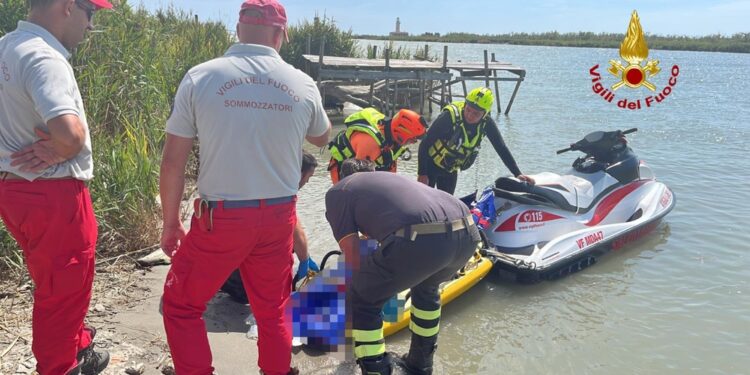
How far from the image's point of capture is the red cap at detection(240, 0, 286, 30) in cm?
237

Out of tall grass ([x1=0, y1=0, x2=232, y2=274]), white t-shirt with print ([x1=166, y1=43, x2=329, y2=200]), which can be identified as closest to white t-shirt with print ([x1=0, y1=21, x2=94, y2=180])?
white t-shirt with print ([x1=166, y1=43, x2=329, y2=200])

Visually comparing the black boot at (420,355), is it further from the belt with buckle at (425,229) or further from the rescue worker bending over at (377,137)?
the rescue worker bending over at (377,137)

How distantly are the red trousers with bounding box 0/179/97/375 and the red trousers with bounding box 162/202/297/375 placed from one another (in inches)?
14.9

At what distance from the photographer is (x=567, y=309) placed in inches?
A: 183

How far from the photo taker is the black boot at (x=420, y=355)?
323 cm

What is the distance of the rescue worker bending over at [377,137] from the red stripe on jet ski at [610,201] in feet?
7.52

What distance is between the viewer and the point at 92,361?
276 cm

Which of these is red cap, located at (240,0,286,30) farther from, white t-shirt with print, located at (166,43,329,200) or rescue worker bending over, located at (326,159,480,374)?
rescue worker bending over, located at (326,159,480,374)

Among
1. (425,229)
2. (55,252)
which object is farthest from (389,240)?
(55,252)

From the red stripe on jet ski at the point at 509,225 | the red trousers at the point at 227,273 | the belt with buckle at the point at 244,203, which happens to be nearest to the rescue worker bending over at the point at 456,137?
the red stripe on jet ski at the point at 509,225

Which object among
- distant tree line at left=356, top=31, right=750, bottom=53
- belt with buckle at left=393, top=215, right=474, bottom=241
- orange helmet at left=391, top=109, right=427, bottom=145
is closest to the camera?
belt with buckle at left=393, top=215, right=474, bottom=241

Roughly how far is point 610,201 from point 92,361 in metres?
5.00

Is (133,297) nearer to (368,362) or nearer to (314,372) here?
(314,372)

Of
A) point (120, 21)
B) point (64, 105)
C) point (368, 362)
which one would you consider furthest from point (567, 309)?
point (120, 21)
